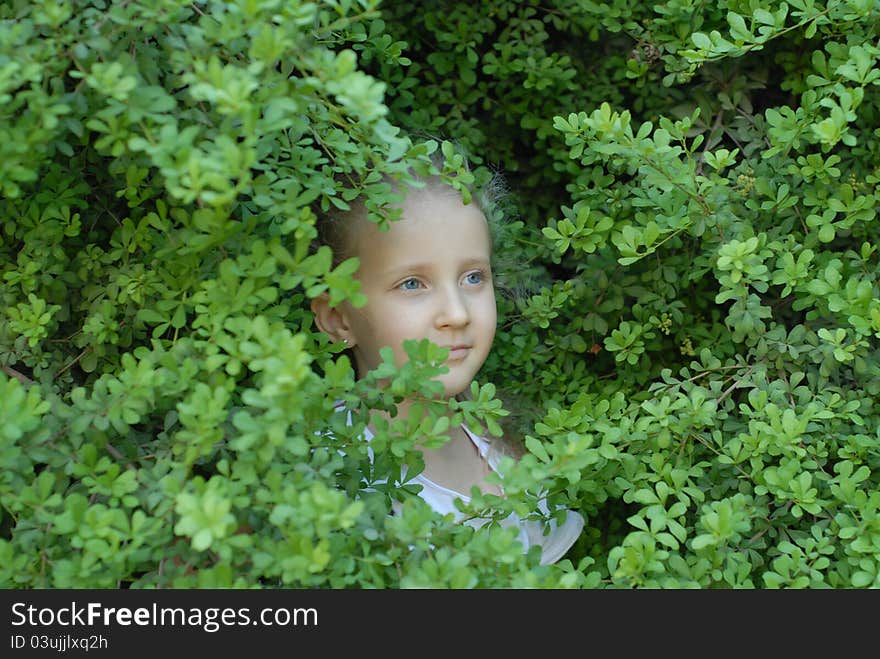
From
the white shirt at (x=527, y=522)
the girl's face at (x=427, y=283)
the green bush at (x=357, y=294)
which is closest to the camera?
the green bush at (x=357, y=294)

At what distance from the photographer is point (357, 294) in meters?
1.52

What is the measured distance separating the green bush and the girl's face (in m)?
0.12

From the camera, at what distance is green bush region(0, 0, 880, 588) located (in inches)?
58.7

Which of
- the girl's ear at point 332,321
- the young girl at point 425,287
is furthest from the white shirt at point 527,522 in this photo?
the girl's ear at point 332,321

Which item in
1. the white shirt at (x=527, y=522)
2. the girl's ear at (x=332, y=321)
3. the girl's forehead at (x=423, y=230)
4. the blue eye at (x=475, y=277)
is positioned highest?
the girl's forehead at (x=423, y=230)

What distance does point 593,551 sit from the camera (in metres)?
2.31

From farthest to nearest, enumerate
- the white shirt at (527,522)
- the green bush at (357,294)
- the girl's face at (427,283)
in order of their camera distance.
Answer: the white shirt at (527,522)
the girl's face at (427,283)
the green bush at (357,294)

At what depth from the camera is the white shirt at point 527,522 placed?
2105mm

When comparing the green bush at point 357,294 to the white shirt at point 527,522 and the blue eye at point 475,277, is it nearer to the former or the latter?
the white shirt at point 527,522

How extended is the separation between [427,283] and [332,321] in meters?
0.23

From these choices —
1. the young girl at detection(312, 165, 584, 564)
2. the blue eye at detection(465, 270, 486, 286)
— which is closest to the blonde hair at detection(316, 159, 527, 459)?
the young girl at detection(312, 165, 584, 564)

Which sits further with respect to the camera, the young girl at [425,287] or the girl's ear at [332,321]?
the girl's ear at [332,321]

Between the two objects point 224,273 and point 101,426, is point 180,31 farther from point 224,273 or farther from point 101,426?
point 101,426

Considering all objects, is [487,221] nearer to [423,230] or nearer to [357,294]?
[423,230]
